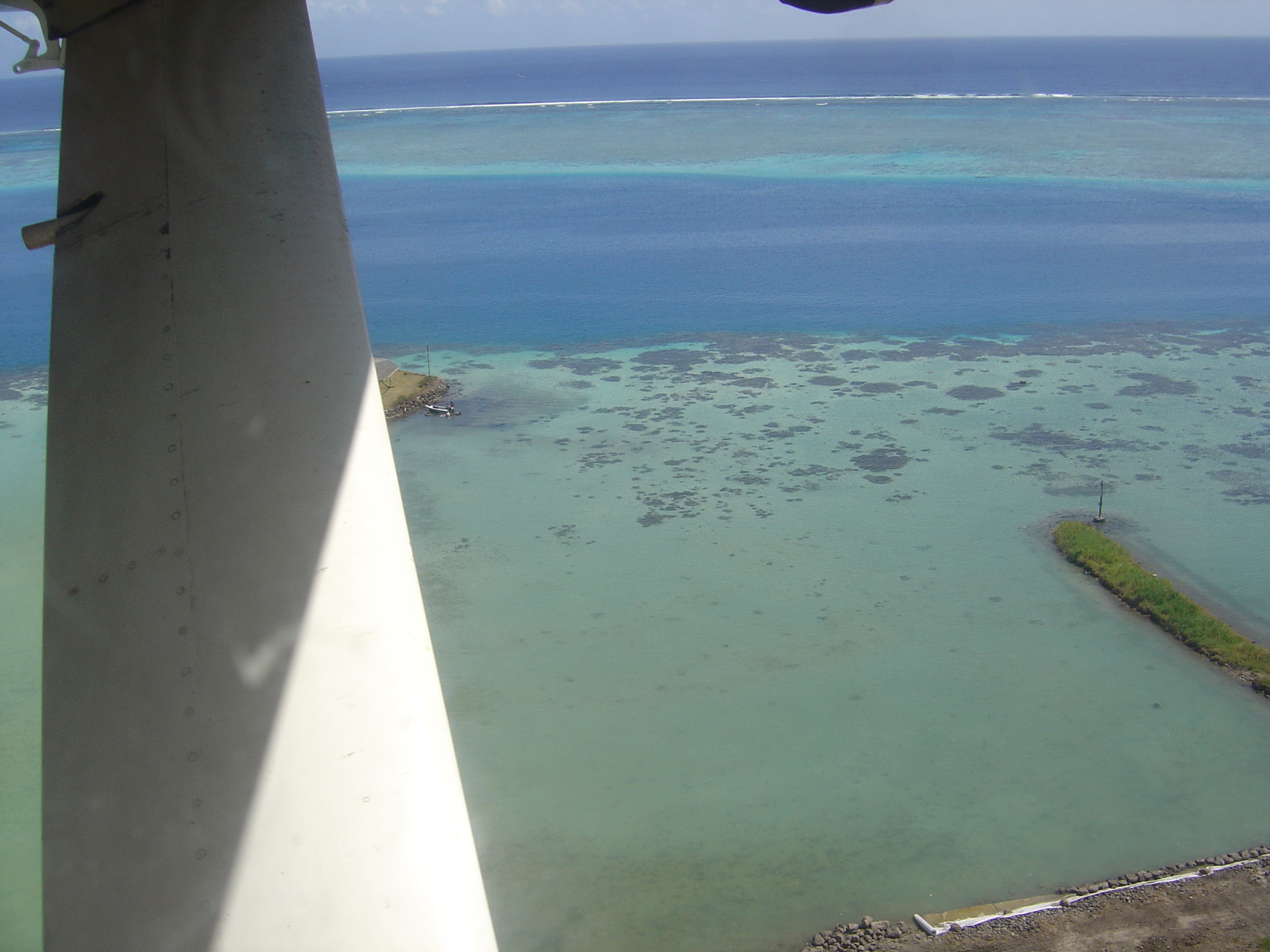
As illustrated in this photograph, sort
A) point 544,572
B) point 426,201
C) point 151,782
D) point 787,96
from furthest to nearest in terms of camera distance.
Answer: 1. point 787,96
2. point 426,201
3. point 544,572
4. point 151,782

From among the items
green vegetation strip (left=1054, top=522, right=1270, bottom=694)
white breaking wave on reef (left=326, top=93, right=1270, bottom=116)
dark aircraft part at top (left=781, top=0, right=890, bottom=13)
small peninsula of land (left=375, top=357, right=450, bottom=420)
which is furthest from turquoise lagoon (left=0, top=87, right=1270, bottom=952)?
white breaking wave on reef (left=326, top=93, right=1270, bottom=116)

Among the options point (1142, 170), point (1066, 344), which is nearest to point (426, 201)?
point (1066, 344)

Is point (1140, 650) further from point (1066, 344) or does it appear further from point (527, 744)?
point (1066, 344)

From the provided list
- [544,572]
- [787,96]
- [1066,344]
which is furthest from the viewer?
[787,96]

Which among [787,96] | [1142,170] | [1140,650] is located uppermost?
[787,96]

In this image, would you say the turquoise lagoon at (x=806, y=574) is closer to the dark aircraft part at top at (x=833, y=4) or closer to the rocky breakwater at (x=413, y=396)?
the rocky breakwater at (x=413, y=396)

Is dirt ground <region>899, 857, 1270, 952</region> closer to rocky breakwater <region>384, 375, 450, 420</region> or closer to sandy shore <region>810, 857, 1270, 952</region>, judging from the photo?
sandy shore <region>810, 857, 1270, 952</region>
